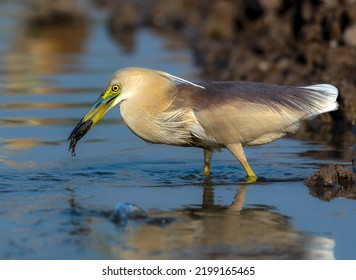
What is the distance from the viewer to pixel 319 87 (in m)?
8.80

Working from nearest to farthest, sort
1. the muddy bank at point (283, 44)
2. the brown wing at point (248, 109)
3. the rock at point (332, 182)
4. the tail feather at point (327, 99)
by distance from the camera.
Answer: the rock at point (332, 182), the brown wing at point (248, 109), the tail feather at point (327, 99), the muddy bank at point (283, 44)

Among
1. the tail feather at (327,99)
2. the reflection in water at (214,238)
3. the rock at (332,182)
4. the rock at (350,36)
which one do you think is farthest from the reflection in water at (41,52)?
the reflection in water at (214,238)

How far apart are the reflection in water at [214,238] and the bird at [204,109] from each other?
1.00 m

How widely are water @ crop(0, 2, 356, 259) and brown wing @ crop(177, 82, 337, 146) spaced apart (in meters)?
0.46

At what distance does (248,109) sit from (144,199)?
129cm

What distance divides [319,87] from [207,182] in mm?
1349

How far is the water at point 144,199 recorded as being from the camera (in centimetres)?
665

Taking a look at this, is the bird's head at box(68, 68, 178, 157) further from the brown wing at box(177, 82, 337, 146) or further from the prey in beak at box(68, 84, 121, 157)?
the brown wing at box(177, 82, 337, 146)

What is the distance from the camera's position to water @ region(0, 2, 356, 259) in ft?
21.8

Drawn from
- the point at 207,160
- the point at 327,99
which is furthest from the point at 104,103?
the point at 327,99

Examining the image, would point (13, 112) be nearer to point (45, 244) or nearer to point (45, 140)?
point (45, 140)

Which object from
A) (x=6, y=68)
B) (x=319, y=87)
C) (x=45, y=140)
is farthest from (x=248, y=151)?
(x=6, y=68)

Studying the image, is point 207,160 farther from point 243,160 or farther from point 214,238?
point 214,238

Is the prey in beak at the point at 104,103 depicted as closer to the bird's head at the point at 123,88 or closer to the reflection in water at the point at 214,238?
the bird's head at the point at 123,88
